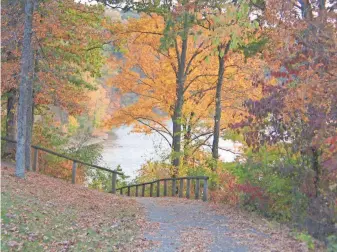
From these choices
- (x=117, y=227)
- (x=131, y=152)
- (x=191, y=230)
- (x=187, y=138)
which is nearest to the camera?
(x=191, y=230)

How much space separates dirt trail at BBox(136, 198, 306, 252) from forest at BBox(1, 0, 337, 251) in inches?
24.8

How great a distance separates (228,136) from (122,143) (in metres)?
31.7

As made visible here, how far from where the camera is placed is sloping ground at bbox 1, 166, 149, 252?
23.2ft

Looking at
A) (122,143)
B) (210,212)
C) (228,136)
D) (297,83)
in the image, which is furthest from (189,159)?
(122,143)

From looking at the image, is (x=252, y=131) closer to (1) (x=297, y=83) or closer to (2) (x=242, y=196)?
(1) (x=297, y=83)

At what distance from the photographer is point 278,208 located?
988 cm

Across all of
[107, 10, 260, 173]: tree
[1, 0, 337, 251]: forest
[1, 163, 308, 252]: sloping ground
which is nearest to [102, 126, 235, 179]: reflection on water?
[107, 10, 260, 173]: tree

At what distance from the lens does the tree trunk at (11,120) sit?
16.5 metres

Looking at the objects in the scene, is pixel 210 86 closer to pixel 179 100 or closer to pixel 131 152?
pixel 179 100

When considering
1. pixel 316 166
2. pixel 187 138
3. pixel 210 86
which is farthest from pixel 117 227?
pixel 210 86

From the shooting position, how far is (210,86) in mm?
20234

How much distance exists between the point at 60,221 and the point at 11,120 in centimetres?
1046

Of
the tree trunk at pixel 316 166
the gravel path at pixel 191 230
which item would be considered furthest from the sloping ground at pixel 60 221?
the tree trunk at pixel 316 166

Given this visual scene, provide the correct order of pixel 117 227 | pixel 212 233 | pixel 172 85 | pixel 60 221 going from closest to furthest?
pixel 212 233
pixel 60 221
pixel 117 227
pixel 172 85
